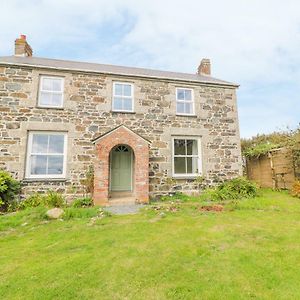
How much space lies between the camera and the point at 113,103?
12.9m

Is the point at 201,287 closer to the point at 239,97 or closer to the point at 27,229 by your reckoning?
the point at 27,229

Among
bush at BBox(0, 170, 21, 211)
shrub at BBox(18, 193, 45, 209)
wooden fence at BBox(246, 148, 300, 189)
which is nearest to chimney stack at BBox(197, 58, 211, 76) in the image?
wooden fence at BBox(246, 148, 300, 189)

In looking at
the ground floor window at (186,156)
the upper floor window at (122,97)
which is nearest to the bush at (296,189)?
the ground floor window at (186,156)

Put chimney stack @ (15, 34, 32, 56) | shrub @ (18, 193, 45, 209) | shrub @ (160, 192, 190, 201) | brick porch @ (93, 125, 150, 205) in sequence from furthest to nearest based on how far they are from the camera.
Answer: chimney stack @ (15, 34, 32, 56) → shrub @ (160, 192, 190, 201) → brick porch @ (93, 125, 150, 205) → shrub @ (18, 193, 45, 209)

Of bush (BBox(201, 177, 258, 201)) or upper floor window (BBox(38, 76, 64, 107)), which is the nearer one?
bush (BBox(201, 177, 258, 201))

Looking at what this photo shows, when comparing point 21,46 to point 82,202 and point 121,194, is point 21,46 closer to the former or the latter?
point 82,202

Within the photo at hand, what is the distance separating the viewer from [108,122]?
12.5 metres

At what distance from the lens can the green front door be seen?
1288 cm

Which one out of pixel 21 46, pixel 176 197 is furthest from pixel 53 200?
pixel 21 46

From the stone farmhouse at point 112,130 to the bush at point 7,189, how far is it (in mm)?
377

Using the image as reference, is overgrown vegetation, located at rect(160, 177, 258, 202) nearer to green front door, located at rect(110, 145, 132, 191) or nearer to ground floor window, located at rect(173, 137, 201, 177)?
ground floor window, located at rect(173, 137, 201, 177)

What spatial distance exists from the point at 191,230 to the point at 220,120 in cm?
896

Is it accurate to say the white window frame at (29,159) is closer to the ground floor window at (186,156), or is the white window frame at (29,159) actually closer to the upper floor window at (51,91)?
the upper floor window at (51,91)

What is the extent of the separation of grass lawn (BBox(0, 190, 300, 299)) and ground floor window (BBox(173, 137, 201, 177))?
5.26 meters
